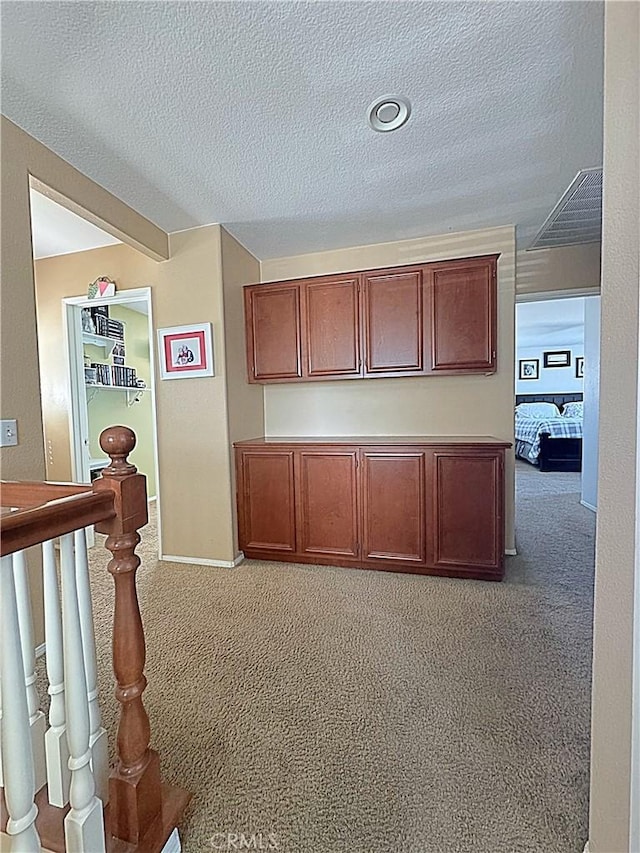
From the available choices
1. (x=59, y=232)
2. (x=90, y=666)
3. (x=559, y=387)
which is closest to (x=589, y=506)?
(x=90, y=666)

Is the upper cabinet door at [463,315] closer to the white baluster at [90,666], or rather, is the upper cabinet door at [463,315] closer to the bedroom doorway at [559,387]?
the bedroom doorway at [559,387]

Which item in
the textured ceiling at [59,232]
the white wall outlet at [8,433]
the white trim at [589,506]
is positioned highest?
the textured ceiling at [59,232]

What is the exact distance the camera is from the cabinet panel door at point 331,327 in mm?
3107

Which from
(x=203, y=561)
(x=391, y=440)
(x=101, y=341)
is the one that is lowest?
(x=203, y=561)

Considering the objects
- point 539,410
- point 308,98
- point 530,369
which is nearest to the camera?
point 308,98

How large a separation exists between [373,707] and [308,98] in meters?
2.50

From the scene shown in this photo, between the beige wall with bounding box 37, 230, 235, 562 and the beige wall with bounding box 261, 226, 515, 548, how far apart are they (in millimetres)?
740

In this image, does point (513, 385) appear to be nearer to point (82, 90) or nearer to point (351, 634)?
point (351, 634)

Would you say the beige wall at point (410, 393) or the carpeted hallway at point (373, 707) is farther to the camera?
the beige wall at point (410, 393)

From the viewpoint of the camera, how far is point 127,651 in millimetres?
1016

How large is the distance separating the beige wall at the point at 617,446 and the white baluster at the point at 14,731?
1.21m

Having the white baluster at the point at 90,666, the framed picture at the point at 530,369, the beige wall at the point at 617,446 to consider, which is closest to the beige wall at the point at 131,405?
the white baluster at the point at 90,666

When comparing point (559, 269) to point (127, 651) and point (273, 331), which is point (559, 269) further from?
point (127, 651)

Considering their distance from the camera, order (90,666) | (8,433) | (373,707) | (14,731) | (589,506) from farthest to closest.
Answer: (589,506)
(8,433)
(373,707)
(90,666)
(14,731)
